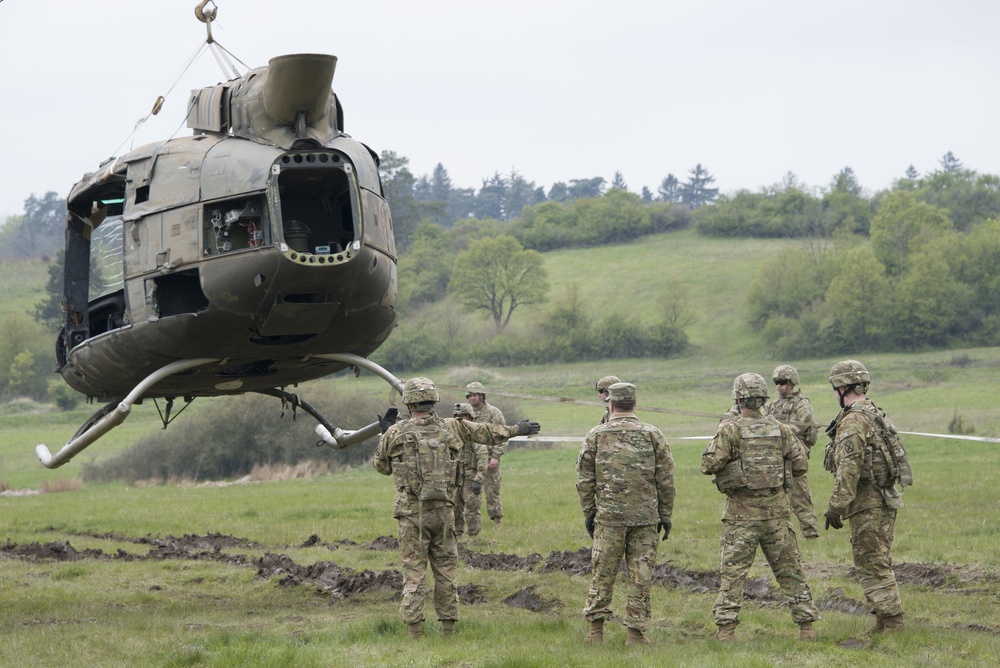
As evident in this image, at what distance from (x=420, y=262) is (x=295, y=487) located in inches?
2329

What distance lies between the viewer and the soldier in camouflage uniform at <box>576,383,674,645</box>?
9812mm

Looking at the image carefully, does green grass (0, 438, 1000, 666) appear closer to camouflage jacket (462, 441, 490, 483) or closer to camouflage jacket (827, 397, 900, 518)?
camouflage jacket (462, 441, 490, 483)

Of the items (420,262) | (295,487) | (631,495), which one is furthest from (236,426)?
(420,262)

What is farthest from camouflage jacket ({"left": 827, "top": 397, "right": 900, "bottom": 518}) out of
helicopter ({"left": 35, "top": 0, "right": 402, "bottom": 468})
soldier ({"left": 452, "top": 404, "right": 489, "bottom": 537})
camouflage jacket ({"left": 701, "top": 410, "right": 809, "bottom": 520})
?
soldier ({"left": 452, "top": 404, "right": 489, "bottom": 537})

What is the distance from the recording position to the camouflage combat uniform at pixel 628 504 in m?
9.82

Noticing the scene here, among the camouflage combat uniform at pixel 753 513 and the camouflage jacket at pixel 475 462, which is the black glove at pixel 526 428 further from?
the camouflage jacket at pixel 475 462

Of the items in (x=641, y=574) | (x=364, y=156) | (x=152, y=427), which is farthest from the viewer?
(x=152, y=427)

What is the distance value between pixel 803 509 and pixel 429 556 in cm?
648

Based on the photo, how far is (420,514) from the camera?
33.9 feet

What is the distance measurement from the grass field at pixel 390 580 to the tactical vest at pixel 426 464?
4.17 ft

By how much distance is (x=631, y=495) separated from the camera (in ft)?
32.3

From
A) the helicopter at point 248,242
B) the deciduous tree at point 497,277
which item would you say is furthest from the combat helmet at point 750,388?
the deciduous tree at point 497,277

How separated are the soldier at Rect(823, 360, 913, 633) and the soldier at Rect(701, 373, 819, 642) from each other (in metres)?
0.45

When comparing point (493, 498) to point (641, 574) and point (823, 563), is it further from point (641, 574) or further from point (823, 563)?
point (641, 574)
